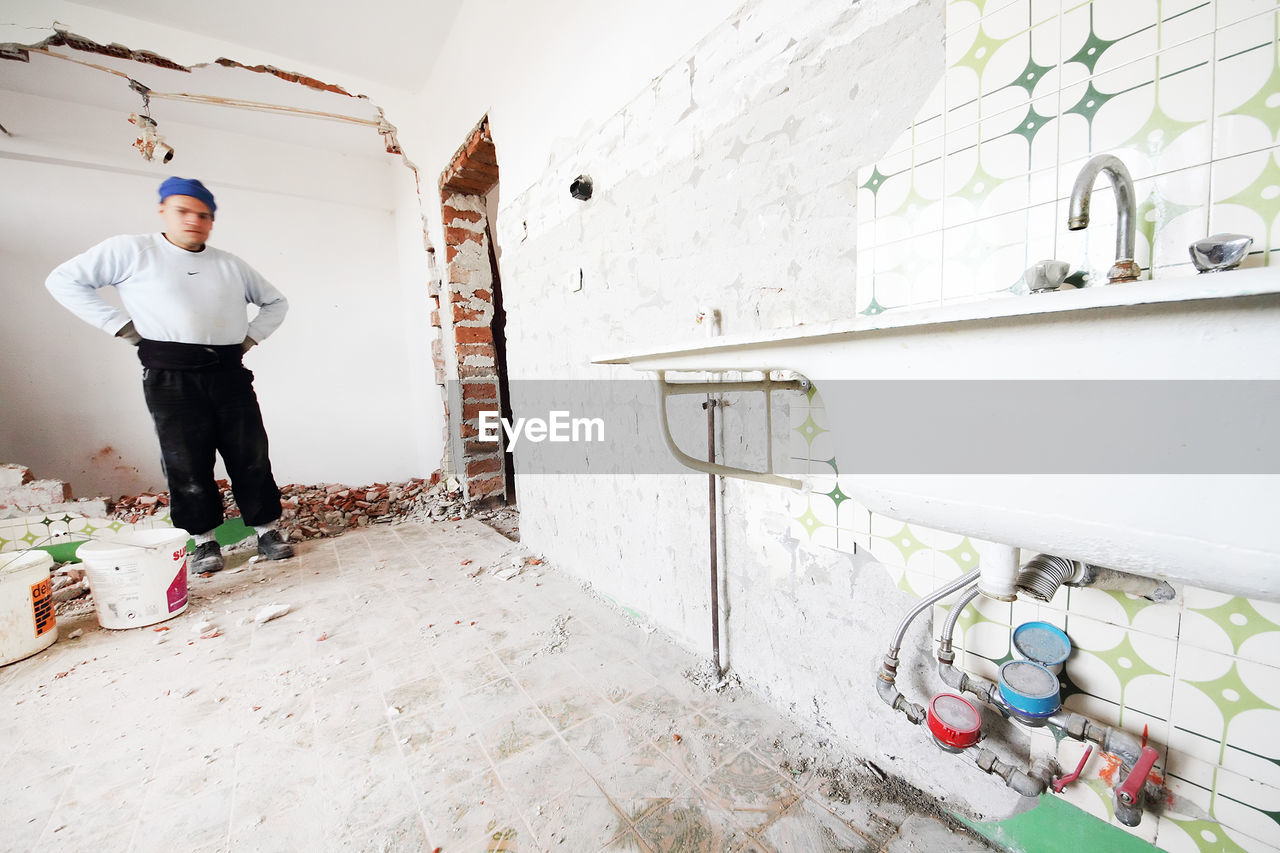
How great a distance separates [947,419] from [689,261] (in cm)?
90

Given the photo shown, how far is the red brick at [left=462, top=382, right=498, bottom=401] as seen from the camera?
3062mm

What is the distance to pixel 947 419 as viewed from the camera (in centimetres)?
48

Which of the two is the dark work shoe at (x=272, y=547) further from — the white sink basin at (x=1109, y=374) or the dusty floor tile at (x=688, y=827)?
the white sink basin at (x=1109, y=374)

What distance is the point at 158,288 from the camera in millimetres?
2080

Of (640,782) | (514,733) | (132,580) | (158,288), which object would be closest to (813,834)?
(640,782)

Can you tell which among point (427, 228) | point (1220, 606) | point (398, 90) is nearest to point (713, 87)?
point (1220, 606)

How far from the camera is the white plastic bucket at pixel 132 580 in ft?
5.49

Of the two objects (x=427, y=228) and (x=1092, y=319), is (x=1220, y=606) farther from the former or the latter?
(x=427, y=228)

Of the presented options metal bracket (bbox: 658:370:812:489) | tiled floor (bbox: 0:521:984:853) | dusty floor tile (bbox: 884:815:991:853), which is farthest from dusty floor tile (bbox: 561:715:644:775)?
metal bracket (bbox: 658:370:812:489)

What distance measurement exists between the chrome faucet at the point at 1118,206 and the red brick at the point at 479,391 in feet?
9.93

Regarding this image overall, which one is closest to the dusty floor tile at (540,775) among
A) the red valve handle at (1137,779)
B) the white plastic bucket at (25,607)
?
the red valve handle at (1137,779)

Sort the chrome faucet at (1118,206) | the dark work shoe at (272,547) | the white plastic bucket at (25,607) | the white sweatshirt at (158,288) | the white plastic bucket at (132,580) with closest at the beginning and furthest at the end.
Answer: the chrome faucet at (1118,206)
the white plastic bucket at (25,607)
the white plastic bucket at (132,580)
the white sweatshirt at (158,288)
the dark work shoe at (272,547)

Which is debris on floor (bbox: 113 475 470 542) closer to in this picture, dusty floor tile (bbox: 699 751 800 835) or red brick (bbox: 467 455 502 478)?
red brick (bbox: 467 455 502 478)

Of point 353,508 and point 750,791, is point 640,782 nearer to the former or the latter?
point 750,791
